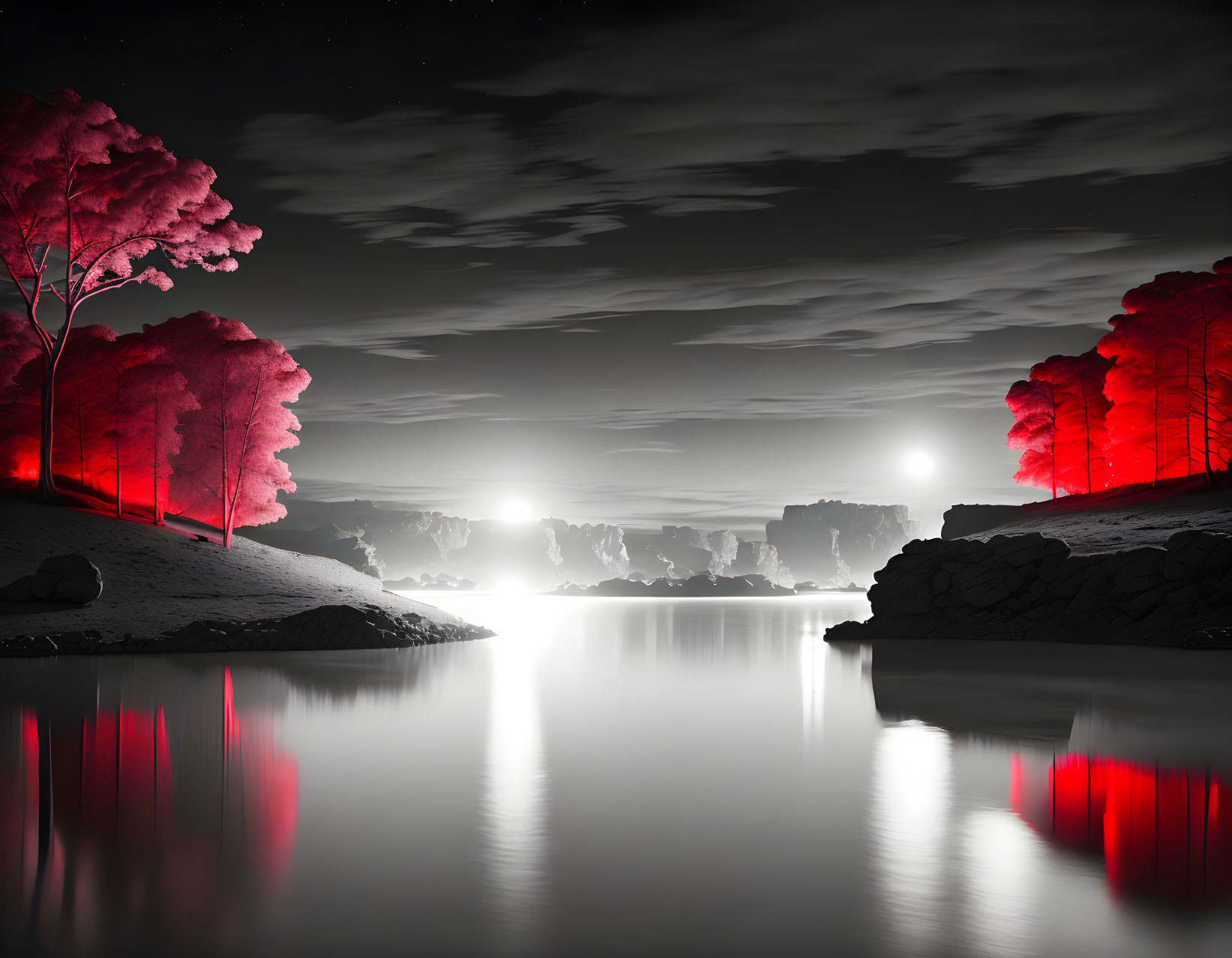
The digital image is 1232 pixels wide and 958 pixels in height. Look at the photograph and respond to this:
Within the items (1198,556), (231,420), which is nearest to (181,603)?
(231,420)

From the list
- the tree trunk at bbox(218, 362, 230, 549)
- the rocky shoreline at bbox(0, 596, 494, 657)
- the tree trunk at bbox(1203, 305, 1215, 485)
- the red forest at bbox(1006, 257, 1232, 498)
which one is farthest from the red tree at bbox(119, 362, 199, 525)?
the tree trunk at bbox(1203, 305, 1215, 485)

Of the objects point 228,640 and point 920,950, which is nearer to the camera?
point 920,950

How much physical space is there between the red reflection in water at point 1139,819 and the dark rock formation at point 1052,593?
21.1 meters

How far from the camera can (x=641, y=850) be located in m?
7.77

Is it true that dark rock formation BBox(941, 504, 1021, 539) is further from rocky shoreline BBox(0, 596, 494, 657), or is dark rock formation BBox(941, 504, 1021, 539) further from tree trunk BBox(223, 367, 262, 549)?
tree trunk BBox(223, 367, 262, 549)

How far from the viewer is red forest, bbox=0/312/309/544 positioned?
43.8 metres

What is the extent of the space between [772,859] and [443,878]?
7.87 feet

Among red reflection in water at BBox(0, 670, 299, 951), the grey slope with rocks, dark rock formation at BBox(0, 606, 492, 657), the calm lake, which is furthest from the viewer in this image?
the grey slope with rocks

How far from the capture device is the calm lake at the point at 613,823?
236 inches

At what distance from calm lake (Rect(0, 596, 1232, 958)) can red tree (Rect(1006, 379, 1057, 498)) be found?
4519 centimetres

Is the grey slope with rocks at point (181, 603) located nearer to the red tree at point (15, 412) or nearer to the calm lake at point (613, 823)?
the red tree at point (15, 412)

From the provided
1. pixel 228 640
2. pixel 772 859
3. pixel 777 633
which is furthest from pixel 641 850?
pixel 777 633

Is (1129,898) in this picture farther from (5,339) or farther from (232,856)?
(5,339)

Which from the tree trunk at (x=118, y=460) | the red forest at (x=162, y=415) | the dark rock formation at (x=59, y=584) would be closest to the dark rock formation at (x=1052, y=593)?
the dark rock formation at (x=59, y=584)
